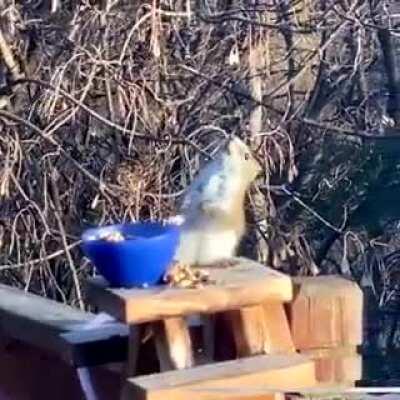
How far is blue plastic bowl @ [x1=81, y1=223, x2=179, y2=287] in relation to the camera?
174 cm

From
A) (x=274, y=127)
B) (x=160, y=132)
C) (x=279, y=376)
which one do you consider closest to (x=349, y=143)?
(x=274, y=127)

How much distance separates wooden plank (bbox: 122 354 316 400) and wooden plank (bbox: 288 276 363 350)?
0.09 metres

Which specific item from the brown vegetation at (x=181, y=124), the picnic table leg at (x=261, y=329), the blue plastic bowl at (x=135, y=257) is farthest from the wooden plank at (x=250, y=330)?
the brown vegetation at (x=181, y=124)

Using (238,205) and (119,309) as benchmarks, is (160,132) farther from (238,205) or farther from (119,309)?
(119,309)

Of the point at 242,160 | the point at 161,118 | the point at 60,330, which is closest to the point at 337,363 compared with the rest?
the point at 242,160

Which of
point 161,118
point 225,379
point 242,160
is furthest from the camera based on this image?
point 161,118

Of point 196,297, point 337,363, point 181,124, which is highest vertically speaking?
point 181,124

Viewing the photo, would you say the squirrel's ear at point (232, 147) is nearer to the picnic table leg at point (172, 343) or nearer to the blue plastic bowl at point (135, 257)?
the blue plastic bowl at point (135, 257)

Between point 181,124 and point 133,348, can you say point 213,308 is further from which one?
point 181,124

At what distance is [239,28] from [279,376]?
252 centimetres

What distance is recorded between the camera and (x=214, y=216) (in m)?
1.89

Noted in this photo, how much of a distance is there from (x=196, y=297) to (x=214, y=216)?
0.76 ft

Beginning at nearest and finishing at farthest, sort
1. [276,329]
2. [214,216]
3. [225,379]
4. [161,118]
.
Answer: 1. [225,379]
2. [276,329]
3. [214,216]
4. [161,118]

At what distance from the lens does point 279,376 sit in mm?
1664
